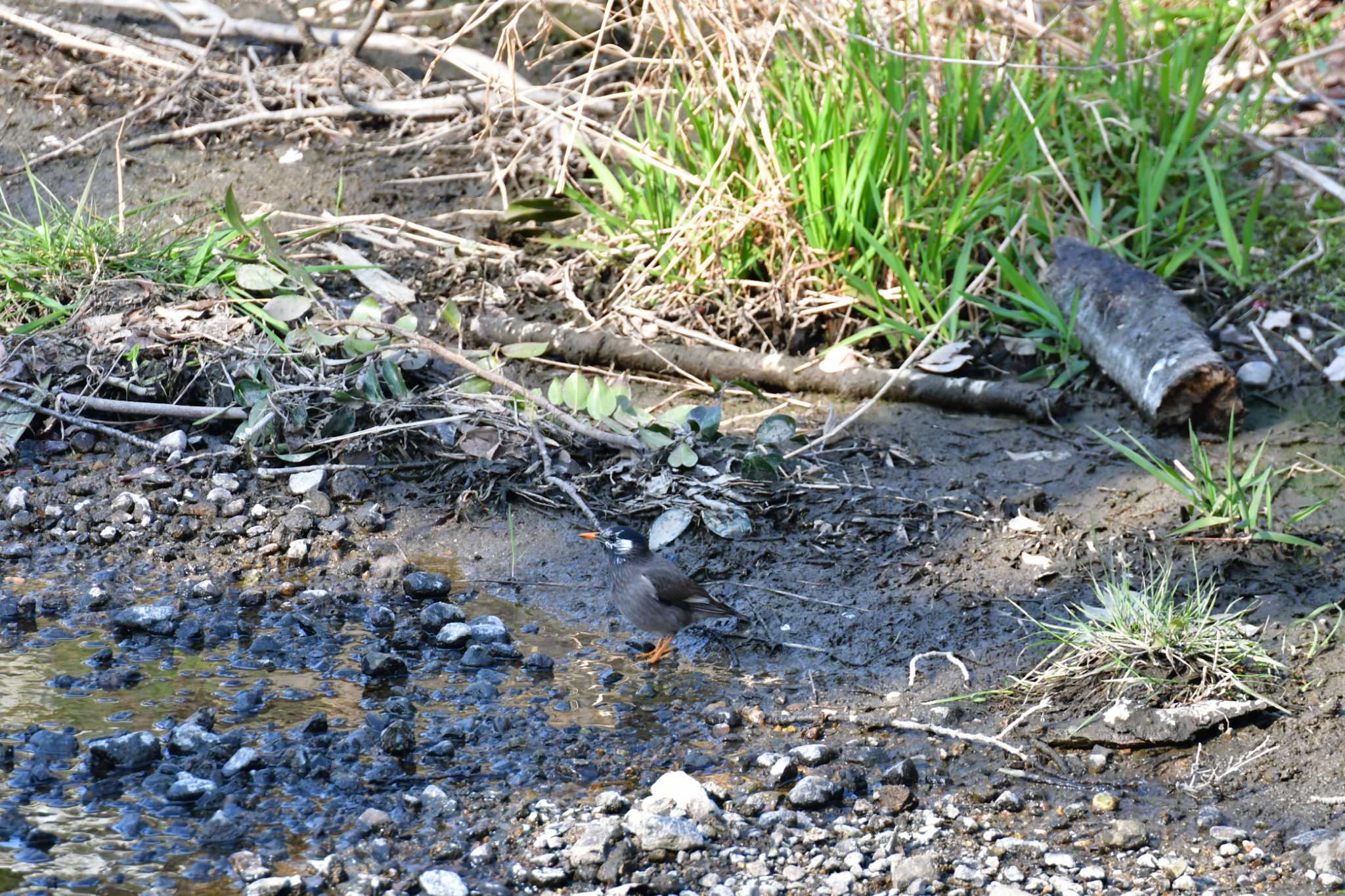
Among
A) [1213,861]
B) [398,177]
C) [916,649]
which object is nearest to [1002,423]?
[916,649]

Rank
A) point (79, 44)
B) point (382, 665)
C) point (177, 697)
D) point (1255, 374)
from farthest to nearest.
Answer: point (79, 44)
point (1255, 374)
point (382, 665)
point (177, 697)

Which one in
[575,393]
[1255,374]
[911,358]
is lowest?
[1255,374]

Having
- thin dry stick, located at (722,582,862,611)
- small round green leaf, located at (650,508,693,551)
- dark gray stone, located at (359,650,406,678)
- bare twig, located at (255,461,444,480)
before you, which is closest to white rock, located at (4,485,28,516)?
bare twig, located at (255,461,444,480)

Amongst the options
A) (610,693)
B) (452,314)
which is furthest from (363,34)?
(610,693)

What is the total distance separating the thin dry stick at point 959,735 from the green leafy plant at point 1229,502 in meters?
1.33

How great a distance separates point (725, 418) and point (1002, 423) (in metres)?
1.14

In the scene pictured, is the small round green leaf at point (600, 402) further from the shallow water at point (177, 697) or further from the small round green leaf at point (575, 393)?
the shallow water at point (177, 697)

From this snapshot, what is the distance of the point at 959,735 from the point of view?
11.8ft

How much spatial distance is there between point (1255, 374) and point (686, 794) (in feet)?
11.7

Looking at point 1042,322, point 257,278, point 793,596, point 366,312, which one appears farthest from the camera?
point 1042,322

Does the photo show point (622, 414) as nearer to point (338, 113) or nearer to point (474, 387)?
point (474, 387)

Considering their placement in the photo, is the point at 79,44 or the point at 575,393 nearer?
the point at 575,393

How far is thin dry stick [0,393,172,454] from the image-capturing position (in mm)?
5000

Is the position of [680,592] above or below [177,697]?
above
